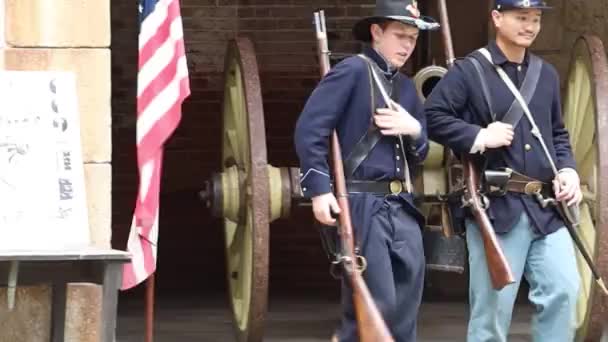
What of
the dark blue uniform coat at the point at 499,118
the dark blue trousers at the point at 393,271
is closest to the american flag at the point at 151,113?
the dark blue trousers at the point at 393,271

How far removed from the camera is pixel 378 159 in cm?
714

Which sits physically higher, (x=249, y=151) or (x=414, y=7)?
(x=414, y=7)

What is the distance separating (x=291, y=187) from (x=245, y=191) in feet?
0.69

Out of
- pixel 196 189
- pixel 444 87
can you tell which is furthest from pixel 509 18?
pixel 196 189

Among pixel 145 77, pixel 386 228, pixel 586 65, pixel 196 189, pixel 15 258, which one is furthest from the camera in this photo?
pixel 196 189

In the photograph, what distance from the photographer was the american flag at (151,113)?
24.8 feet

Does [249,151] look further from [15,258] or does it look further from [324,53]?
[15,258]

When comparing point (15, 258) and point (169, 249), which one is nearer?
point (15, 258)

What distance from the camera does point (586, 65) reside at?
8305 mm

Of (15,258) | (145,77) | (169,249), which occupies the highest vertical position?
(145,77)

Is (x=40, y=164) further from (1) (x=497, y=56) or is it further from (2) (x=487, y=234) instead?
(1) (x=497, y=56)

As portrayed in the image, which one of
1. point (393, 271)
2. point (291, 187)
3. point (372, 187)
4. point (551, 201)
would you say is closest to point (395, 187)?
point (372, 187)

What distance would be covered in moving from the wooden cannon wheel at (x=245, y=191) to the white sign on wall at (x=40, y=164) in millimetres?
823

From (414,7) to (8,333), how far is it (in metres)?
2.12
